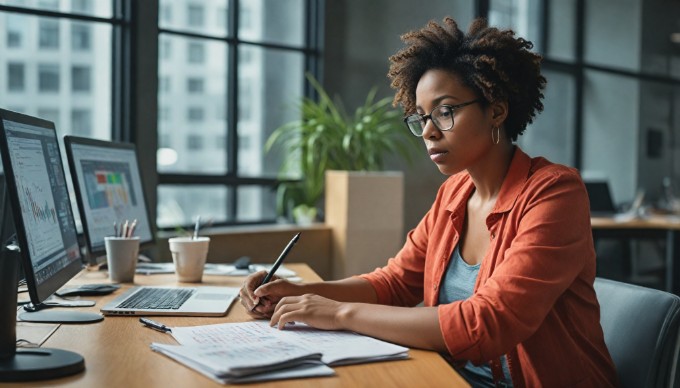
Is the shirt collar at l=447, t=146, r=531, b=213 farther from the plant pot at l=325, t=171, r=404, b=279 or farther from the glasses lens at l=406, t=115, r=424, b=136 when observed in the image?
the plant pot at l=325, t=171, r=404, b=279

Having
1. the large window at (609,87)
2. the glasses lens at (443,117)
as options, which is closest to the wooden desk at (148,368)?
the glasses lens at (443,117)

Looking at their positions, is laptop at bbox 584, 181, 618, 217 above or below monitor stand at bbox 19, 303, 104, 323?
above

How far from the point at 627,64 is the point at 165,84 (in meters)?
5.13

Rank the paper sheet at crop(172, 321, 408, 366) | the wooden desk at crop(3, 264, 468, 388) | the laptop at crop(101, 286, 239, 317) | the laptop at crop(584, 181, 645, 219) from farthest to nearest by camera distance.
A: 1. the laptop at crop(584, 181, 645, 219)
2. the laptop at crop(101, 286, 239, 317)
3. the paper sheet at crop(172, 321, 408, 366)
4. the wooden desk at crop(3, 264, 468, 388)

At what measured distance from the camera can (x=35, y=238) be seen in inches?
52.6

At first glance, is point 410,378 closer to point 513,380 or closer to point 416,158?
point 513,380

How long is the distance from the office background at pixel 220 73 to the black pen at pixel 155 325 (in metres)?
2.75

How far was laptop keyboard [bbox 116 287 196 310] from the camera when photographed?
165cm

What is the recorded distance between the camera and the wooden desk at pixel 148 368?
108cm

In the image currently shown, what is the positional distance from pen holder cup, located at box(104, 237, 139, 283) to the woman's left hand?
2.65ft

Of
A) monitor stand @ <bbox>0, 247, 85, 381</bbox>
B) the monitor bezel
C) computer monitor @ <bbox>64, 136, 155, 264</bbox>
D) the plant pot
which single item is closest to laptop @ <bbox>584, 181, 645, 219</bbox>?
the plant pot

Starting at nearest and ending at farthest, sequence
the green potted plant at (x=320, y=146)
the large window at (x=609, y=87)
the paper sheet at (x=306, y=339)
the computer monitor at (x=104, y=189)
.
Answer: the paper sheet at (x=306, y=339) → the computer monitor at (x=104, y=189) → the green potted plant at (x=320, y=146) → the large window at (x=609, y=87)

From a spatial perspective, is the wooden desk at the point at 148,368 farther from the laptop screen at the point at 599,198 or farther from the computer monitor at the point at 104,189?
the laptop screen at the point at 599,198

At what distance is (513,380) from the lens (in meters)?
1.49
